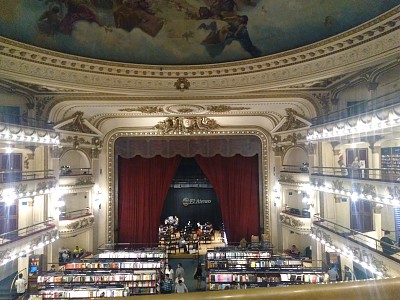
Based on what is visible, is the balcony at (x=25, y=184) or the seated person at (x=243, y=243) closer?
the balcony at (x=25, y=184)

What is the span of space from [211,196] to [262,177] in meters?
3.82

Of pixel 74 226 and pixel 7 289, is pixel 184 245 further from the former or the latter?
pixel 7 289

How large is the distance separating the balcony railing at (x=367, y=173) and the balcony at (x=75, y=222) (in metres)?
9.88

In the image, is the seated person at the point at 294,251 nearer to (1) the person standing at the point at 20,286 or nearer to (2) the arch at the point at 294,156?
(2) the arch at the point at 294,156

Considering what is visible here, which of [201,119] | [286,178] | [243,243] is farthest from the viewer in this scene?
[243,243]

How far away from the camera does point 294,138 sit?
12742 millimetres

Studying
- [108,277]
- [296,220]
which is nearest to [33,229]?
[108,277]

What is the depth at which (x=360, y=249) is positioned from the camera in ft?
24.3

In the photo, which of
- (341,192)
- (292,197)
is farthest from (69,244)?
(341,192)

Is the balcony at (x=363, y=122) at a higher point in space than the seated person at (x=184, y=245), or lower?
higher

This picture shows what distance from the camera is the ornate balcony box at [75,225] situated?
11.5m

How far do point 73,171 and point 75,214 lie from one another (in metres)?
2.01

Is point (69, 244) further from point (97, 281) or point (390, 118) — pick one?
point (390, 118)

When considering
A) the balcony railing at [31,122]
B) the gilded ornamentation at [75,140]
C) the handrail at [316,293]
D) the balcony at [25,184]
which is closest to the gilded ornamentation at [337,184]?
the handrail at [316,293]
